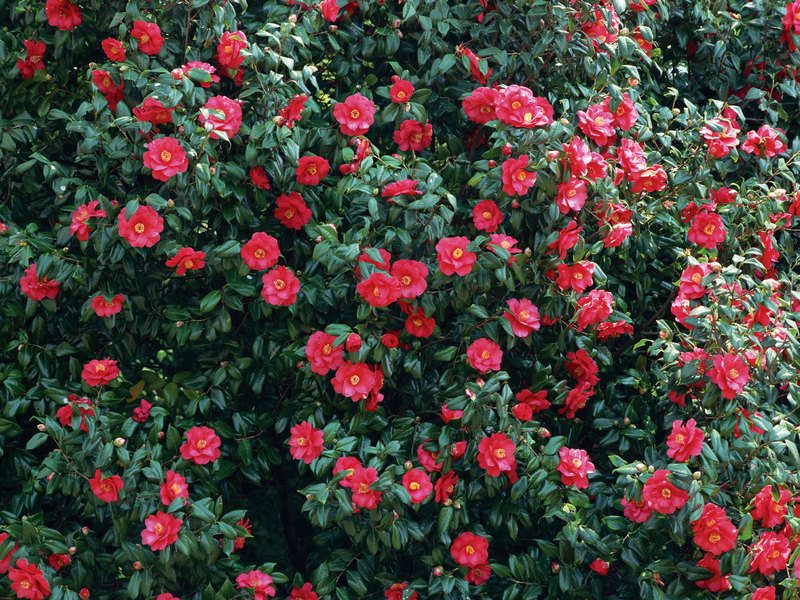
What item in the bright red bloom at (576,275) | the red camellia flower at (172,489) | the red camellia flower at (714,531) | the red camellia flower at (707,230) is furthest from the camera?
the red camellia flower at (707,230)

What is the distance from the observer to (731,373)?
1964mm

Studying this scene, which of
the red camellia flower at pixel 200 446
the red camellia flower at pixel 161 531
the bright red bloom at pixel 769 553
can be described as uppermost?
the bright red bloom at pixel 769 553

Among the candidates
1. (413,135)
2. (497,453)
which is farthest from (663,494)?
(413,135)

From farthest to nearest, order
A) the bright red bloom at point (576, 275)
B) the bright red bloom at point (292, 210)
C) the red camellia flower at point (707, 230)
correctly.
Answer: the red camellia flower at point (707, 230) < the bright red bloom at point (292, 210) < the bright red bloom at point (576, 275)

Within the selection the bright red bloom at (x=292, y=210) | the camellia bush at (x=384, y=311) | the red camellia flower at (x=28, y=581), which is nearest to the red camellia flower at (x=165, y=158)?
the camellia bush at (x=384, y=311)

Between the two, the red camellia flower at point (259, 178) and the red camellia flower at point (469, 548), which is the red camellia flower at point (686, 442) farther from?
the red camellia flower at point (259, 178)

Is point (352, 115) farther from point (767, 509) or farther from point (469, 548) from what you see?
point (767, 509)

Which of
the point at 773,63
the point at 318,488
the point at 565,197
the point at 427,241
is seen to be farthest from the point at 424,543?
the point at 773,63

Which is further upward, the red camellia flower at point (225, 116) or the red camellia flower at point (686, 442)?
the red camellia flower at point (225, 116)

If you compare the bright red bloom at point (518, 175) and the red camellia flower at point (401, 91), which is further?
the red camellia flower at point (401, 91)

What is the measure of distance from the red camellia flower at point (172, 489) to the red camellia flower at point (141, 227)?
A: 0.60 metres

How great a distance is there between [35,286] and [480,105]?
134 cm

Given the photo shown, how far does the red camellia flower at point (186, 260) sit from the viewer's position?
6.73 ft

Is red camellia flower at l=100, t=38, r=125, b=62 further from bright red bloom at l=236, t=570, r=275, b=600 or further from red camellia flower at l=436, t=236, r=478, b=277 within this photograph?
bright red bloom at l=236, t=570, r=275, b=600
